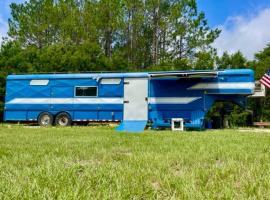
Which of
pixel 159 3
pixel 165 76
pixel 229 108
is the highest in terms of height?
pixel 159 3

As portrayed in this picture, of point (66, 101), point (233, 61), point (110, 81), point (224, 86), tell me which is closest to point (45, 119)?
point (66, 101)

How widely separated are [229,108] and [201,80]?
3.42 metres

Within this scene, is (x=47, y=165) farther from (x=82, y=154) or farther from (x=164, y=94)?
(x=164, y=94)

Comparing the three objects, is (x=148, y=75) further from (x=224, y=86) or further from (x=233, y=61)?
(x=233, y=61)

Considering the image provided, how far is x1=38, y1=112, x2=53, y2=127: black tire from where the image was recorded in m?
20.9

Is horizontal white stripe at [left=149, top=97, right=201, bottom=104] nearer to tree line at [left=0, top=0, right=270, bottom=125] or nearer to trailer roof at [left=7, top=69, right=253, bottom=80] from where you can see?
trailer roof at [left=7, top=69, right=253, bottom=80]

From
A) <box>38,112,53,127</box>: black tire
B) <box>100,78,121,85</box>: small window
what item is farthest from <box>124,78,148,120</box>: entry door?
<box>38,112,53,127</box>: black tire

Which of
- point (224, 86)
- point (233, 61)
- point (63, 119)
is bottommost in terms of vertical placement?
point (63, 119)

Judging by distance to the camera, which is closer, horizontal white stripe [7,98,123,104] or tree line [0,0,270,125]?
horizontal white stripe [7,98,123,104]

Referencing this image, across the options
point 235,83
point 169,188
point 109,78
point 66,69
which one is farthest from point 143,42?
point 169,188

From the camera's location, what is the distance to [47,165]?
191 inches

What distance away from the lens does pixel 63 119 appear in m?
20.9

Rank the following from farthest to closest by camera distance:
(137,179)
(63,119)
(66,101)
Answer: (63,119) < (66,101) < (137,179)

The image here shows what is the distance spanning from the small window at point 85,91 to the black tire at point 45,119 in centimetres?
191
